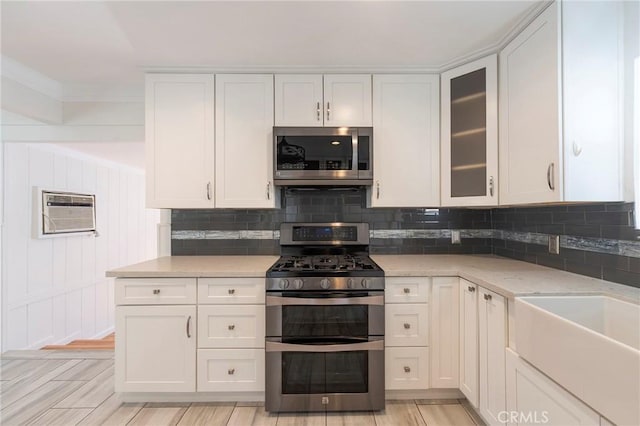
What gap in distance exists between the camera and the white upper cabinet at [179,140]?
2350 mm

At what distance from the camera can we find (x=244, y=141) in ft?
7.77

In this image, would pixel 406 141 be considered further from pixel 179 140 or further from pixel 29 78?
pixel 29 78

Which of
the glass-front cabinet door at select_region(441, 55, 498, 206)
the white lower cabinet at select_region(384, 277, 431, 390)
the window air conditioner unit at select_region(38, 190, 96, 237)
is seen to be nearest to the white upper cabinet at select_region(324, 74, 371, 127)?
the glass-front cabinet door at select_region(441, 55, 498, 206)

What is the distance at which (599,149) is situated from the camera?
5.10 feet

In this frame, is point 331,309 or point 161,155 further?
point 161,155

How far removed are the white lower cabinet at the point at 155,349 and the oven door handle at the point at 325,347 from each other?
0.54m

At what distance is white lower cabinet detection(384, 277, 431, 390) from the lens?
2.04 metres

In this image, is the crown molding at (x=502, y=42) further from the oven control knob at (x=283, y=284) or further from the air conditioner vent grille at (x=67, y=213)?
the air conditioner vent grille at (x=67, y=213)

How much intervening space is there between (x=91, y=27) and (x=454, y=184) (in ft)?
8.40

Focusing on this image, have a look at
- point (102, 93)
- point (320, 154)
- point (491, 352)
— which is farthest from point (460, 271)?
point (102, 93)

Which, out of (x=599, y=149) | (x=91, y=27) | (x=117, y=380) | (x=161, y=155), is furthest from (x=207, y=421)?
(x=599, y=149)

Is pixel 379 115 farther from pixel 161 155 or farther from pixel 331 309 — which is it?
pixel 161 155

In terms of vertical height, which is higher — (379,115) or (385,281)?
(379,115)

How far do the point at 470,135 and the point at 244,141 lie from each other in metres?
1.64
